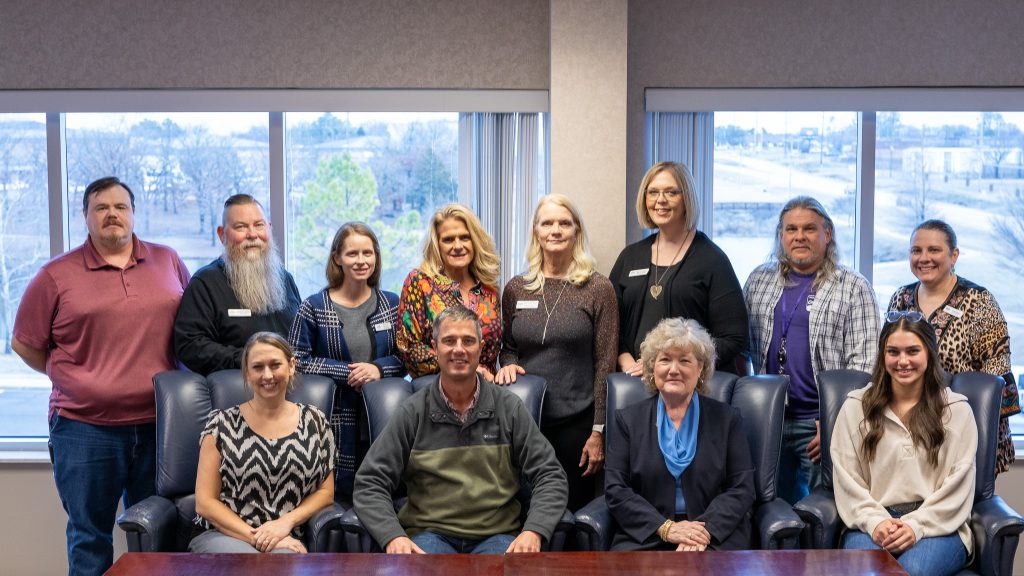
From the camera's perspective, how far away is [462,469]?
3232mm

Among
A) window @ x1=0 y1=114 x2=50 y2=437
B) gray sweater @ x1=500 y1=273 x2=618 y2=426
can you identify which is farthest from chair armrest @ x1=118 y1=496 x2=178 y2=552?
window @ x1=0 y1=114 x2=50 y2=437

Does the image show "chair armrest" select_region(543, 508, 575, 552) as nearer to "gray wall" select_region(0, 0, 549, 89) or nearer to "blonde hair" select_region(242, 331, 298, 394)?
"blonde hair" select_region(242, 331, 298, 394)

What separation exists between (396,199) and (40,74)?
177cm

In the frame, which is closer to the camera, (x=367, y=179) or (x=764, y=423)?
(x=764, y=423)

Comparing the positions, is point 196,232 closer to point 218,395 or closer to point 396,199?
point 396,199

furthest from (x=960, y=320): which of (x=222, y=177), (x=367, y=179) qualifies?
(x=222, y=177)

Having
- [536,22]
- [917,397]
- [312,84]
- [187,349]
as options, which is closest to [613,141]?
[536,22]

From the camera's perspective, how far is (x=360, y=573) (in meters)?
2.45

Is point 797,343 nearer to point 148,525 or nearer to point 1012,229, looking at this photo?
point 1012,229

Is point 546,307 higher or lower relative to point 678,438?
higher

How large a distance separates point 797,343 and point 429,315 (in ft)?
4.55

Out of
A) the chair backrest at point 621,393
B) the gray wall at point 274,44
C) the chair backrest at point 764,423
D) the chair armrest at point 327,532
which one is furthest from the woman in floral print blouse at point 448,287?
the gray wall at point 274,44

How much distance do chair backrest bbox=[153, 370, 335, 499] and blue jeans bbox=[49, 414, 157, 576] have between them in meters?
0.33

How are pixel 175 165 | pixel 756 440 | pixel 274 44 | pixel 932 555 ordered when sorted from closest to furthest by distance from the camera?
pixel 932 555, pixel 756 440, pixel 274 44, pixel 175 165
